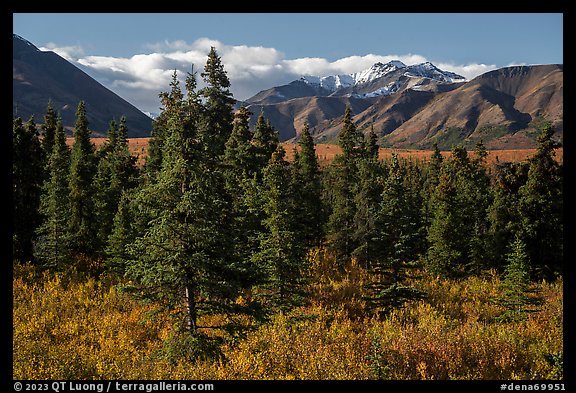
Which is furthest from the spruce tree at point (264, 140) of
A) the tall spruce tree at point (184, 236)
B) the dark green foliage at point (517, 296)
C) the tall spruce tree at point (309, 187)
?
the tall spruce tree at point (184, 236)

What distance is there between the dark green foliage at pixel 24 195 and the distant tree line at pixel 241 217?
79 millimetres

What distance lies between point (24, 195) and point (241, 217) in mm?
15825

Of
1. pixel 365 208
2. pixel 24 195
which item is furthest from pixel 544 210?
pixel 24 195

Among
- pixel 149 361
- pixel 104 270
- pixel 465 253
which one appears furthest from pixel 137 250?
pixel 465 253

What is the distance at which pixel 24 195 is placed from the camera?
936 inches

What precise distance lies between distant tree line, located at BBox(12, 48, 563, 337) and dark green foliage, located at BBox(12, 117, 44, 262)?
0.08 metres

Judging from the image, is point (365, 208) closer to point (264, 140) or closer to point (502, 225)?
point (264, 140)

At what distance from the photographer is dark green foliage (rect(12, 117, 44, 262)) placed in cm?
2319

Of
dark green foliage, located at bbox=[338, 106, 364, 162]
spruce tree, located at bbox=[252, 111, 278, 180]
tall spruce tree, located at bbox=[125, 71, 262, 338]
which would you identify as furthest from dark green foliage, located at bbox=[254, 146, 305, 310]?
dark green foliage, located at bbox=[338, 106, 364, 162]

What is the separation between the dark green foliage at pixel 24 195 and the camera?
23.2 metres

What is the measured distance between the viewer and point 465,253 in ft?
105

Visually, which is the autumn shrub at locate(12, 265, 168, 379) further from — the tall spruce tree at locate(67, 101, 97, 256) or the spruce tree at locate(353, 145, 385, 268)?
the spruce tree at locate(353, 145, 385, 268)

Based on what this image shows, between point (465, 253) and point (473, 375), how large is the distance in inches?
1078
